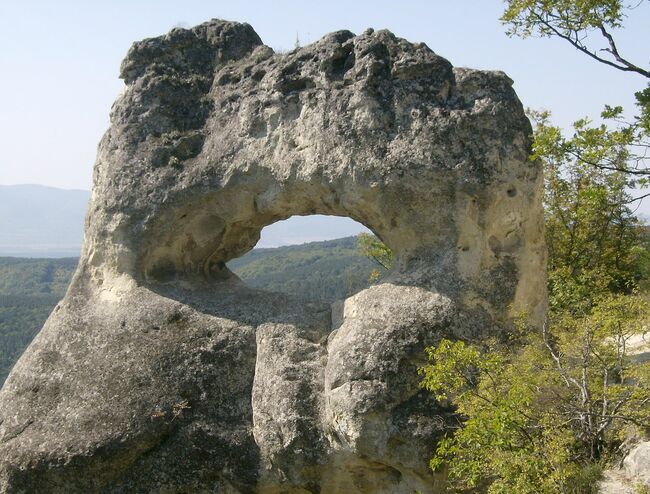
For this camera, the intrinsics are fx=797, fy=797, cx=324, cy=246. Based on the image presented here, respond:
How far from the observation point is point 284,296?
13.5 meters

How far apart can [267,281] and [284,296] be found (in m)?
92.4

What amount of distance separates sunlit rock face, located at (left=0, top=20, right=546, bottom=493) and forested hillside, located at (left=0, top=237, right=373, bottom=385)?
60.8 m

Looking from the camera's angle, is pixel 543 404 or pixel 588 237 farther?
pixel 588 237

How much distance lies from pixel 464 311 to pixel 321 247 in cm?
11422

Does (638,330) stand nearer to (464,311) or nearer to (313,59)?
(464,311)

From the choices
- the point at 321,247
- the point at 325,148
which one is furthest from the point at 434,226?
the point at 321,247

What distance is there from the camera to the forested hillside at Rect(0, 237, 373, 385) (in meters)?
93.4

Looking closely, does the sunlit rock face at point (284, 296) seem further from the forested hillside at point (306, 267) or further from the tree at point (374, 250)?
the forested hillside at point (306, 267)

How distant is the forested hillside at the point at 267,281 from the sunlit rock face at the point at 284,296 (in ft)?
199

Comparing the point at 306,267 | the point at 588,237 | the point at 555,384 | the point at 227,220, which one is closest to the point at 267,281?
the point at 306,267

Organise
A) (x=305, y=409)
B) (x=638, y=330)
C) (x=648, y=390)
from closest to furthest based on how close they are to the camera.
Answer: (x=648, y=390)
(x=638, y=330)
(x=305, y=409)

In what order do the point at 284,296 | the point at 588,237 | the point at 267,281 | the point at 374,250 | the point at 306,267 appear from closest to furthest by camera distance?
the point at 284,296, the point at 588,237, the point at 374,250, the point at 267,281, the point at 306,267

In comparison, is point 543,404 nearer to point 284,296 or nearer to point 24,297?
point 284,296

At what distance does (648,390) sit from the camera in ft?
30.3
